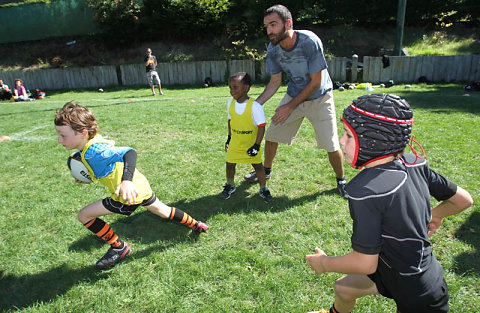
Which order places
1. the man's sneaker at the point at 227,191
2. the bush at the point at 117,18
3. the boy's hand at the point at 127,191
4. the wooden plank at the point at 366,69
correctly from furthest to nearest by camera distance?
the bush at the point at 117,18
the wooden plank at the point at 366,69
the man's sneaker at the point at 227,191
the boy's hand at the point at 127,191

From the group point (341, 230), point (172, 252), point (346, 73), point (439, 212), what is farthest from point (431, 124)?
point (346, 73)

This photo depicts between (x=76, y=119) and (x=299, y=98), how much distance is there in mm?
2661

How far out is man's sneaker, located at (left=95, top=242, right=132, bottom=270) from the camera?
10.4ft

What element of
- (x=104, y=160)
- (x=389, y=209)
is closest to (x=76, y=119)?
(x=104, y=160)

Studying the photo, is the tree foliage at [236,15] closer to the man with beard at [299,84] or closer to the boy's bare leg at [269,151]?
the man with beard at [299,84]

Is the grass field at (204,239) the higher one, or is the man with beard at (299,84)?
the man with beard at (299,84)

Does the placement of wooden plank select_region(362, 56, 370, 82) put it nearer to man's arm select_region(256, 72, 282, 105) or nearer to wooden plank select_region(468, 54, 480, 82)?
wooden plank select_region(468, 54, 480, 82)

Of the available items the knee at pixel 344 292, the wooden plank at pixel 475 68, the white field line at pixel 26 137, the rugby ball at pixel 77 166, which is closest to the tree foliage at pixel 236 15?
the wooden plank at pixel 475 68

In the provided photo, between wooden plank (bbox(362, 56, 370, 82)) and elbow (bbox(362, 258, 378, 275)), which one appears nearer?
elbow (bbox(362, 258, 378, 275))

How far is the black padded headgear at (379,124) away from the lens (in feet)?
A: 5.03

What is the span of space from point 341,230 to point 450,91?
1232 centimetres

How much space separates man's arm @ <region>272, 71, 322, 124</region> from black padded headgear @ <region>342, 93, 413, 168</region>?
2.45m

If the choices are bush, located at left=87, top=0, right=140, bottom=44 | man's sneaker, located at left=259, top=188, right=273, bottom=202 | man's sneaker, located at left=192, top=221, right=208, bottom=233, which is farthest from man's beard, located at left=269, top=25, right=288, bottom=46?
bush, located at left=87, top=0, right=140, bottom=44

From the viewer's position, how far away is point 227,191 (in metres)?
4.51
